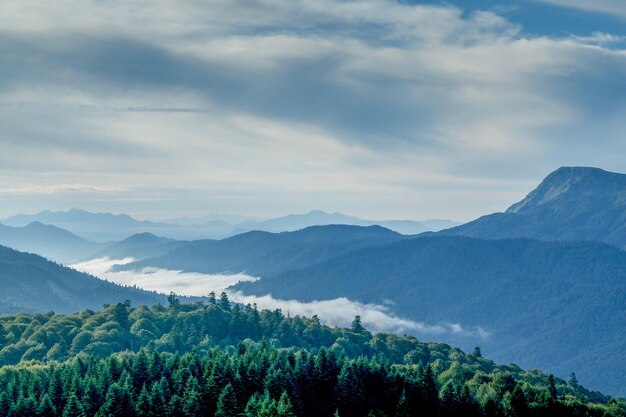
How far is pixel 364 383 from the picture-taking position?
16550 centimetres

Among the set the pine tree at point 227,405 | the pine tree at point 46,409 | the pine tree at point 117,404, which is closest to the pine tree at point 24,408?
the pine tree at point 46,409

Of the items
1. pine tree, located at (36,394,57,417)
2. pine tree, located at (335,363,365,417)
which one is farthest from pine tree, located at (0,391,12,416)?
pine tree, located at (335,363,365,417)

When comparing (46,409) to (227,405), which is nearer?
(227,405)

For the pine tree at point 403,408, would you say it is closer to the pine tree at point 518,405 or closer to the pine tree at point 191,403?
the pine tree at point 518,405

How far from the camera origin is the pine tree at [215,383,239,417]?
137000mm

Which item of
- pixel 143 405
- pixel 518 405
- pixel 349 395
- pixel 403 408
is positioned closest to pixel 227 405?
pixel 143 405

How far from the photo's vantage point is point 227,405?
138m

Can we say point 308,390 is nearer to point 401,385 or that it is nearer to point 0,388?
point 401,385

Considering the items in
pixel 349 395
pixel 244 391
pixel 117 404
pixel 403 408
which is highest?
pixel 244 391

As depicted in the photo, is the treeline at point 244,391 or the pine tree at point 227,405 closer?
the pine tree at point 227,405

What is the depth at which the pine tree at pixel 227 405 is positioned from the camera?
449 feet

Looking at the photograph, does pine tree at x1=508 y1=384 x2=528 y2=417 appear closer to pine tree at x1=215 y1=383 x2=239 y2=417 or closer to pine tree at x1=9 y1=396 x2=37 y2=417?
pine tree at x1=215 y1=383 x2=239 y2=417

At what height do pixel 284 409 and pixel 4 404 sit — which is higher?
pixel 284 409

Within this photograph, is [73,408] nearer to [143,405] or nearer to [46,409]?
[46,409]
